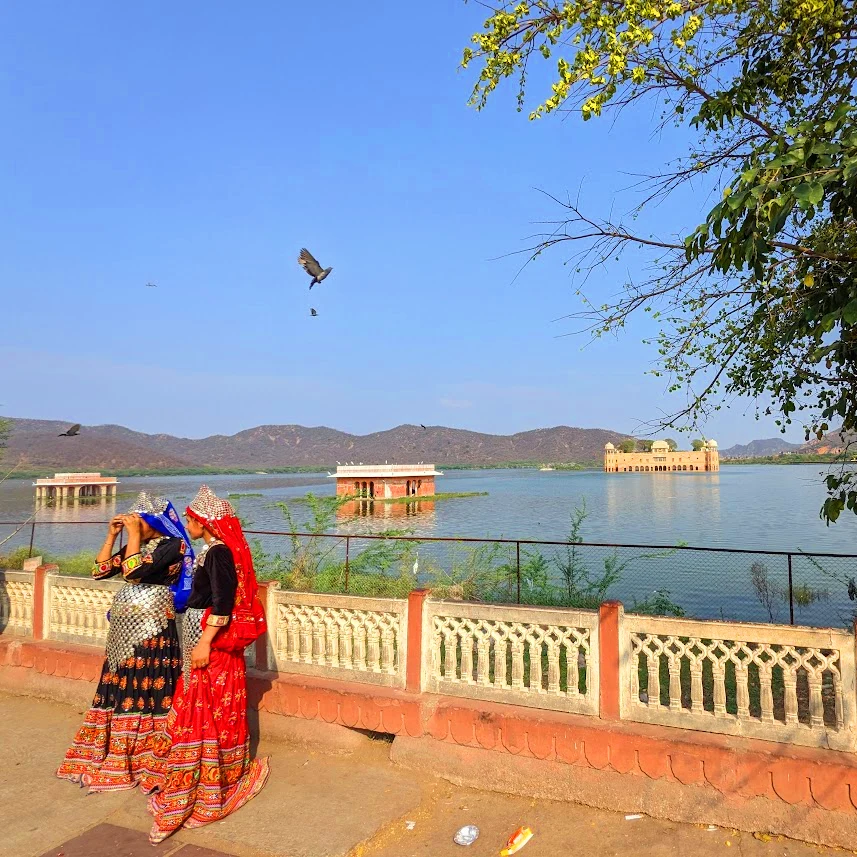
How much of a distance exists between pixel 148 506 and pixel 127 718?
57.7 inches

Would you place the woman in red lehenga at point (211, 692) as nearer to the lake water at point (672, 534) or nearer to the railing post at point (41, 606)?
the railing post at point (41, 606)

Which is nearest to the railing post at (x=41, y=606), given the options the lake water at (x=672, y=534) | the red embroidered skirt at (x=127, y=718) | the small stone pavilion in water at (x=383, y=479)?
the red embroidered skirt at (x=127, y=718)

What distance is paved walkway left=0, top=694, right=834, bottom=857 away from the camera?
3461 millimetres

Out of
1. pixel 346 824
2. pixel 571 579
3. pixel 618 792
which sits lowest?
pixel 346 824

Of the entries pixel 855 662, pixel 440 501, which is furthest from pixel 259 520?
pixel 855 662

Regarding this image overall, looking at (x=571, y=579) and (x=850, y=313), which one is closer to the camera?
(x=850, y=313)

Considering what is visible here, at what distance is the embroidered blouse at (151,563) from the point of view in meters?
4.28

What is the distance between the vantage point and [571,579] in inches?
398

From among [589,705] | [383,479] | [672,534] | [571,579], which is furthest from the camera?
[383,479]

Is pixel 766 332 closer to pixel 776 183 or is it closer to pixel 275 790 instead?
pixel 776 183

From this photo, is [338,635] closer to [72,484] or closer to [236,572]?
[236,572]

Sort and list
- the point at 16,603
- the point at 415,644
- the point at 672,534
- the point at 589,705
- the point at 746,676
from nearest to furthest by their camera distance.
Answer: the point at 746,676 → the point at 589,705 → the point at 415,644 → the point at 16,603 → the point at 672,534

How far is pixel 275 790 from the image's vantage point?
422cm

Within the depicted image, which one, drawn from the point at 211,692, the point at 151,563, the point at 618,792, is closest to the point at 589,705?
the point at 618,792
